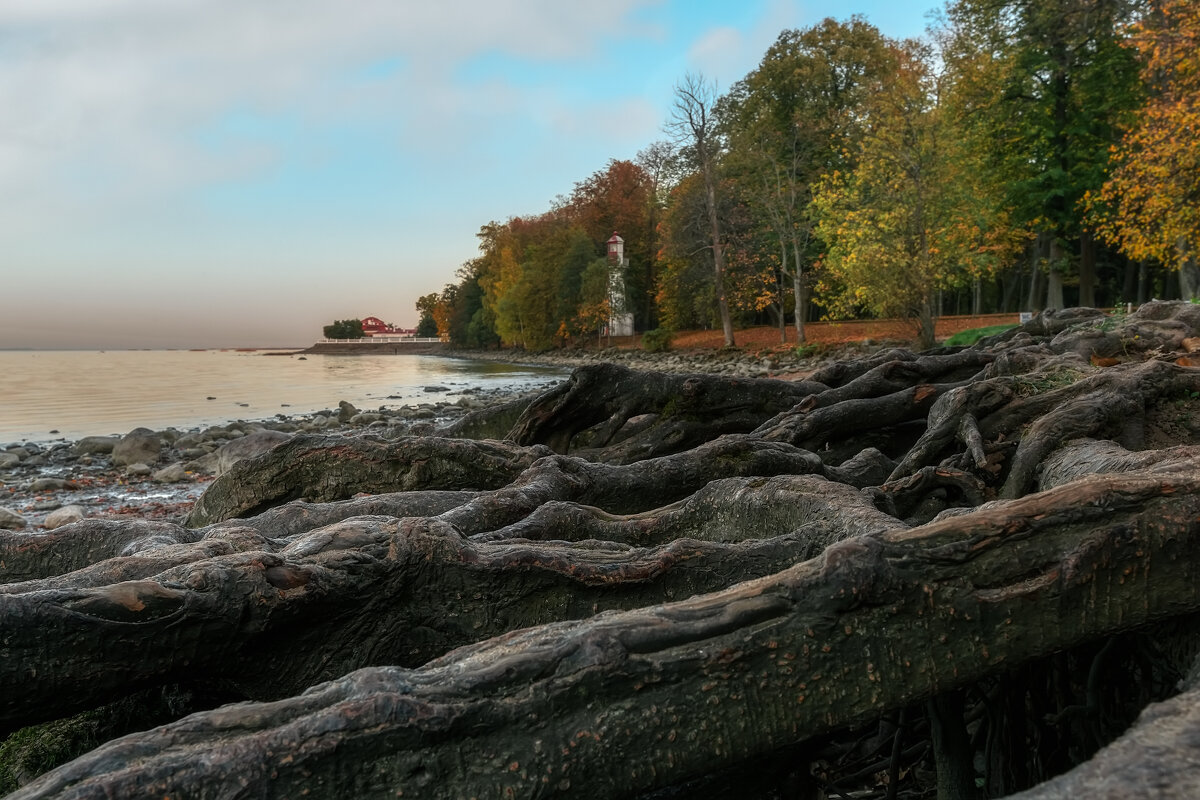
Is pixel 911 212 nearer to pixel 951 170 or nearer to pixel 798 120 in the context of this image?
pixel 951 170

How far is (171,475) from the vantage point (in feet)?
45.2

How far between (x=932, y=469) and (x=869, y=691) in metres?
2.96

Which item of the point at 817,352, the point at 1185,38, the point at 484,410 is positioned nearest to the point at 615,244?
the point at 817,352

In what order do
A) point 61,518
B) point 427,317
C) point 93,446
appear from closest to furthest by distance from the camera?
point 61,518 < point 93,446 < point 427,317

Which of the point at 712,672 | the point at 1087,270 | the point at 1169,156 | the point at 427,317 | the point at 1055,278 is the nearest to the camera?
the point at 712,672

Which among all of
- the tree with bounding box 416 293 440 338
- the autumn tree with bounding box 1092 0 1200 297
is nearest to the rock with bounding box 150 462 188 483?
the autumn tree with bounding box 1092 0 1200 297

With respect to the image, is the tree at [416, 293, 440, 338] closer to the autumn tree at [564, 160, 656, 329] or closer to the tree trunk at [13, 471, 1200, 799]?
the autumn tree at [564, 160, 656, 329]

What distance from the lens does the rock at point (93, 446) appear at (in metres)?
16.8

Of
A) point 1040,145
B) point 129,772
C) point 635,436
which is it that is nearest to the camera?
point 129,772

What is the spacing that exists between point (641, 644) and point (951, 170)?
3227 cm

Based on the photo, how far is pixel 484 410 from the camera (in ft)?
30.6

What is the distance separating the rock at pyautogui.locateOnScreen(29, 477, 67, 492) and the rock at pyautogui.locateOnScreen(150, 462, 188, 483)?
54.6 inches

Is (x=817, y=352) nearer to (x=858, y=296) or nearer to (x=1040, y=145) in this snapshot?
(x=858, y=296)

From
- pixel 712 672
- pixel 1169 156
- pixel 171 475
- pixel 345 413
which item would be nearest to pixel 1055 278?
pixel 1169 156
